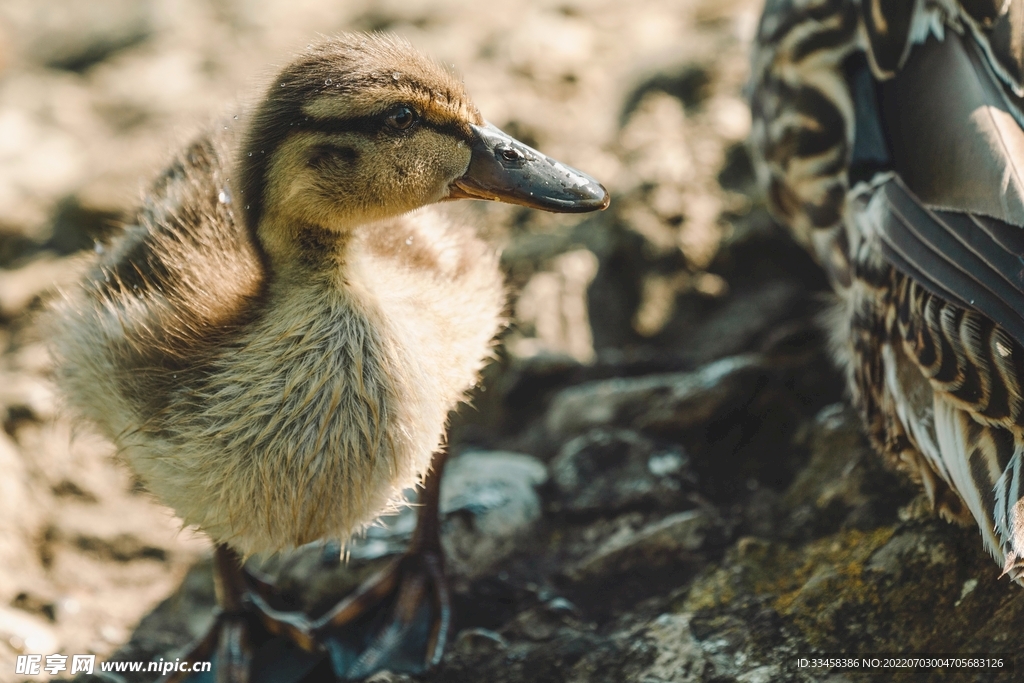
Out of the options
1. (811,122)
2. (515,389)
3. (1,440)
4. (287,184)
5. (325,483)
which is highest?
(811,122)

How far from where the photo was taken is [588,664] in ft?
8.14

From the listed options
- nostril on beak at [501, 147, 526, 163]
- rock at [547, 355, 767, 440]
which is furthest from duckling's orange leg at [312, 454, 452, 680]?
nostril on beak at [501, 147, 526, 163]

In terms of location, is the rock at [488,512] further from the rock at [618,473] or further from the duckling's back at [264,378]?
Result: the duckling's back at [264,378]

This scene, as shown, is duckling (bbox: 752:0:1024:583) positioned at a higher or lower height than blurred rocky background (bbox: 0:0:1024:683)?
higher

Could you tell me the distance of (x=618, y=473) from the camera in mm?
3105

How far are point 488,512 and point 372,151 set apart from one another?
3.89 feet

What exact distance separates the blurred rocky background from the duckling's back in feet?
1.12

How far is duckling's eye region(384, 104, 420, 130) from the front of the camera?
2424mm

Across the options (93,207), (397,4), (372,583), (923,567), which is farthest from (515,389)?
(397,4)

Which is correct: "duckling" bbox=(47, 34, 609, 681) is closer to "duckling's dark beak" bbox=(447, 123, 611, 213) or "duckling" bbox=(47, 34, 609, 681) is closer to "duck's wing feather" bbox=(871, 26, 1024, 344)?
"duckling's dark beak" bbox=(447, 123, 611, 213)

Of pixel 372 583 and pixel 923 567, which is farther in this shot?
pixel 372 583

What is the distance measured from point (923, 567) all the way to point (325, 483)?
1461mm

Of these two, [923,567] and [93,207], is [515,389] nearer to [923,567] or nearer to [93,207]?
[923,567]

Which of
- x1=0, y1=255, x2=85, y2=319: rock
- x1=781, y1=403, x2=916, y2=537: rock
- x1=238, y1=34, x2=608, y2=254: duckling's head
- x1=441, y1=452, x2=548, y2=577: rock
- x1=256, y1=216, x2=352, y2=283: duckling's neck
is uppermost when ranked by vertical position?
x1=238, y1=34, x2=608, y2=254: duckling's head
